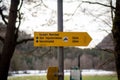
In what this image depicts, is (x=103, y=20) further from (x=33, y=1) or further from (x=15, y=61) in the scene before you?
(x=15, y=61)

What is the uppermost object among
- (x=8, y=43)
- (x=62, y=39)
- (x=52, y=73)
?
(x=62, y=39)

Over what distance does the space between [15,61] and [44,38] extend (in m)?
21.7

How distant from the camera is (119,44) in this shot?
13219 millimetres

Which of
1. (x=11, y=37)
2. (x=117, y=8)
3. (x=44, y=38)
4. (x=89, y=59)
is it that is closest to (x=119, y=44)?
(x=117, y=8)

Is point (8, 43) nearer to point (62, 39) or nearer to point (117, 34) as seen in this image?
point (117, 34)

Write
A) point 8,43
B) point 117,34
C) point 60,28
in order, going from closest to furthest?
point 60,28 < point 117,34 < point 8,43

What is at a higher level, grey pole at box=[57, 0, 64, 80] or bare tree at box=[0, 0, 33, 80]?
grey pole at box=[57, 0, 64, 80]

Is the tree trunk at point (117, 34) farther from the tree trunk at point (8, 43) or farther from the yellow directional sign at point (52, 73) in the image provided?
the yellow directional sign at point (52, 73)

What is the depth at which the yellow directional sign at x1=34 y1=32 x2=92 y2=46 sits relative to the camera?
7.14 m

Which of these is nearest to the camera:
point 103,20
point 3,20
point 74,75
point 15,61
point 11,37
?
point 74,75

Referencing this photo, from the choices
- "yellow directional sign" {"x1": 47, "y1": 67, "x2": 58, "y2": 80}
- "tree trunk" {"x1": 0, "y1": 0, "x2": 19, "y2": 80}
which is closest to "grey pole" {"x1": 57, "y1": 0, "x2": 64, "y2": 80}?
→ "yellow directional sign" {"x1": 47, "y1": 67, "x2": 58, "y2": 80}

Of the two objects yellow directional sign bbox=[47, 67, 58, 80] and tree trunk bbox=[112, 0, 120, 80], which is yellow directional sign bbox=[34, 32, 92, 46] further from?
tree trunk bbox=[112, 0, 120, 80]

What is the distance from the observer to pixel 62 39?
718cm

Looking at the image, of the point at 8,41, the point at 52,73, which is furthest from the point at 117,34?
the point at 52,73
